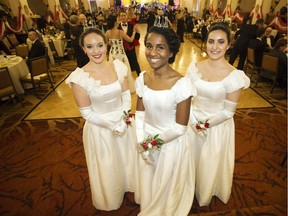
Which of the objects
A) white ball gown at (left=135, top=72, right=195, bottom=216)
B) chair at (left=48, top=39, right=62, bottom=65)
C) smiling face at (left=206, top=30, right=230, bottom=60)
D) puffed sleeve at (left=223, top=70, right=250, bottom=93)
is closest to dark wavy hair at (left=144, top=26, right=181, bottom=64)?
white ball gown at (left=135, top=72, right=195, bottom=216)

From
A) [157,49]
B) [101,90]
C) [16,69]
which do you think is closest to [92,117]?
[101,90]

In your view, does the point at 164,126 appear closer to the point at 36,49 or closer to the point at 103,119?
the point at 103,119

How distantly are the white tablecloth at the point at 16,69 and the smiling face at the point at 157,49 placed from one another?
4494 mm

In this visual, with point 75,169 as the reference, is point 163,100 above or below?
above

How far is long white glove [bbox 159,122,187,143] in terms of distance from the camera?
149 cm

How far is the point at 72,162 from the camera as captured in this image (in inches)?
116

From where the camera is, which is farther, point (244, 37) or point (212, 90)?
point (244, 37)

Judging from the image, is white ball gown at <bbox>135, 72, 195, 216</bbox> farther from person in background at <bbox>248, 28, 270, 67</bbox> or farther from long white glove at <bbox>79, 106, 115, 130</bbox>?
person in background at <bbox>248, 28, 270, 67</bbox>

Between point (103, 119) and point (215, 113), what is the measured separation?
98 centimetres

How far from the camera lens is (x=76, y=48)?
18.0 ft

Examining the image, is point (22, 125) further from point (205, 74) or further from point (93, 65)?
point (205, 74)

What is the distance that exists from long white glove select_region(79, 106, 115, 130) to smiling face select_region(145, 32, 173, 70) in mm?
693

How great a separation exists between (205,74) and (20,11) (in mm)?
10970

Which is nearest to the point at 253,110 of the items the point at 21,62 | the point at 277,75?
the point at 277,75
